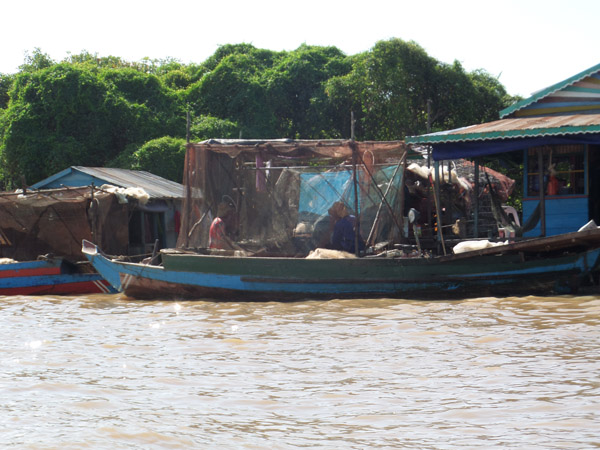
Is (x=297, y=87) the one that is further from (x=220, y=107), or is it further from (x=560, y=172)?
(x=560, y=172)

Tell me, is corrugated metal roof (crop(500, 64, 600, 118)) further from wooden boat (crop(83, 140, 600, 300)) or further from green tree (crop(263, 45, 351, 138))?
green tree (crop(263, 45, 351, 138))

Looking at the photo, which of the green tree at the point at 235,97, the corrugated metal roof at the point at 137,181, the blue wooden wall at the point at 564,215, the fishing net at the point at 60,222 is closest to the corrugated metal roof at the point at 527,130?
the blue wooden wall at the point at 564,215

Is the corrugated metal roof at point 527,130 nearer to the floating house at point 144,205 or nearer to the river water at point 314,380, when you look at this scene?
the river water at point 314,380

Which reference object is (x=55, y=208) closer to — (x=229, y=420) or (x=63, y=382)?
(x=63, y=382)

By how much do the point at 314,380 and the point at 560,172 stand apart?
279 inches

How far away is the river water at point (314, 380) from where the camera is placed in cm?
481

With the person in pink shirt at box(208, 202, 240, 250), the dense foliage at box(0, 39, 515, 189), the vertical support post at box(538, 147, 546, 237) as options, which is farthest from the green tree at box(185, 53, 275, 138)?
the vertical support post at box(538, 147, 546, 237)

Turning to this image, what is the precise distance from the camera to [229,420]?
5172 millimetres

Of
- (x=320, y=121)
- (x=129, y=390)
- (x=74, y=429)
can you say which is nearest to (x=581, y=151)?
(x=129, y=390)

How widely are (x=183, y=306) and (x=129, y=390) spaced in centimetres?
545

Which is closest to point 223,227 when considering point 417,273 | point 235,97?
point 417,273

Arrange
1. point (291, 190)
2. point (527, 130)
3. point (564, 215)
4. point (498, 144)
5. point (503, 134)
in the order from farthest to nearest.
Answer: point (498, 144) < point (564, 215) < point (291, 190) < point (503, 134) < point (527, 130)

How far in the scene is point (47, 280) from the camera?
14305 mm

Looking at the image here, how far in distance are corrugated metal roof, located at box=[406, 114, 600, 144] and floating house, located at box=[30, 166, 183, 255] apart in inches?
290
